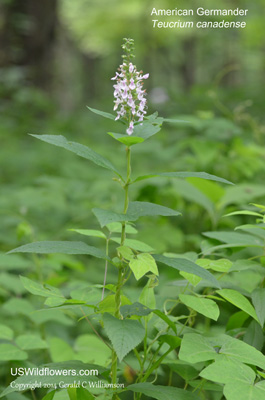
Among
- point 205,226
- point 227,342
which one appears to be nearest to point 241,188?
point 205,226

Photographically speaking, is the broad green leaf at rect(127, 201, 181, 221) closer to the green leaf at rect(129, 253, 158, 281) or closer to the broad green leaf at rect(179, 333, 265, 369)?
the green leaf at rect(129, 253, 158, 281)

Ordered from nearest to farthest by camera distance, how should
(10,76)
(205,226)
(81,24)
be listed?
(205,226) → (10,76) → (81,24)

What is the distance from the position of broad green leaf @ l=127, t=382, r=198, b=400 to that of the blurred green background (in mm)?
560

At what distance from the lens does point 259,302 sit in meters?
1.08

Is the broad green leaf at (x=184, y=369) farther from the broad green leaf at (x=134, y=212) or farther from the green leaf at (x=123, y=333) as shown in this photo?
the broad green leaf at (x=134, y=212)

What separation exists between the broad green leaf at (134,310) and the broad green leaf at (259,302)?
0.92ft

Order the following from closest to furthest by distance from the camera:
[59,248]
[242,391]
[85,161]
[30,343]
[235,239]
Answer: [242,391]
[59,248]
[235,239]
[30,343]
[85,161]

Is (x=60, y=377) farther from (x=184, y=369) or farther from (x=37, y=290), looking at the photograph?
(x=184, y=369)

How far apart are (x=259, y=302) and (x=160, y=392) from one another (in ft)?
1.09

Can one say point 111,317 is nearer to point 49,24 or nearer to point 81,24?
point 49,24


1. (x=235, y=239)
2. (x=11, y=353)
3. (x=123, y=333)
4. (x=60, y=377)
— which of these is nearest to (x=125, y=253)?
(x=123, y=333)

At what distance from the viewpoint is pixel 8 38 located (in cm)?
726

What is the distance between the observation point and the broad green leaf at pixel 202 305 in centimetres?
103

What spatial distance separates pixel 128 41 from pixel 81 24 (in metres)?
15.1
